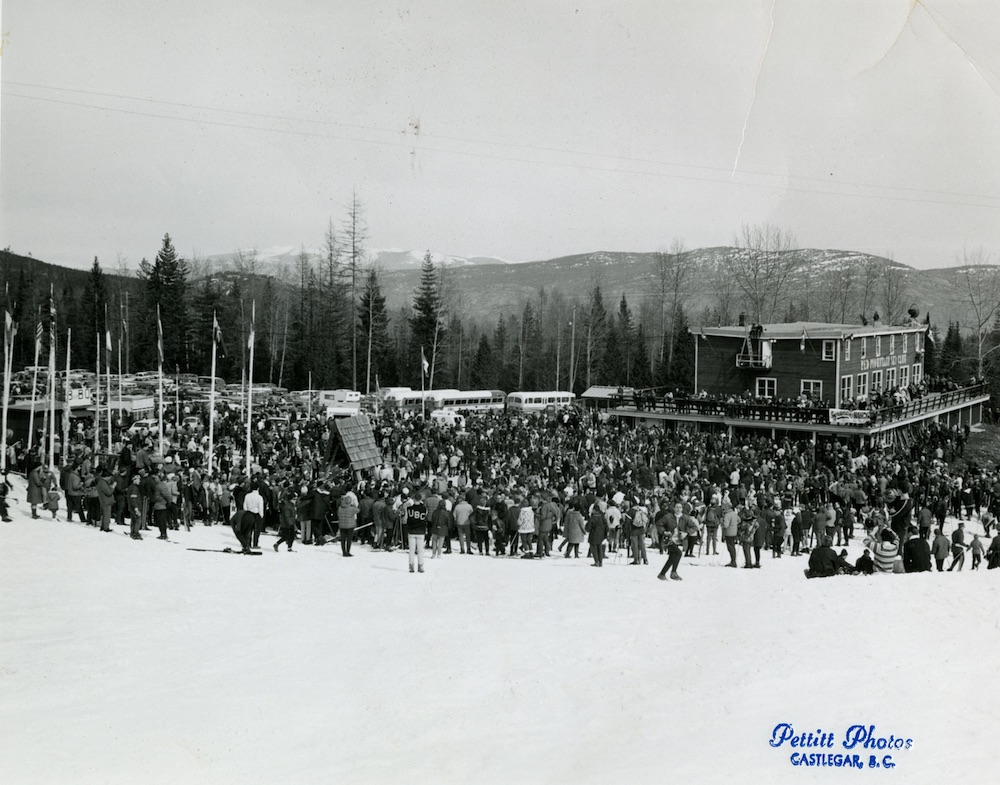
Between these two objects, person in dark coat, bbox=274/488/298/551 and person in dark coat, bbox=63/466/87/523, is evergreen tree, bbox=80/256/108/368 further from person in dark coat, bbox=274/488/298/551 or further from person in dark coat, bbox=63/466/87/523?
person in dark coat, bbox=274/488/298/551

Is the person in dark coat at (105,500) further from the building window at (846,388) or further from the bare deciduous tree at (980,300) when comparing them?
the bare deciduous tree at (980,300)

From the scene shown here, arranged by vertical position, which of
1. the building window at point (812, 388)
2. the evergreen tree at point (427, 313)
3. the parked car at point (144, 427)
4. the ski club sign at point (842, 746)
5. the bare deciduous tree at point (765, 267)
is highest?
the bare deciduous tree at point (765, 267)

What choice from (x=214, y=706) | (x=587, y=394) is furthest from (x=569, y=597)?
(x=587, y=394)

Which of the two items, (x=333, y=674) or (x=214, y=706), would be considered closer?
(x=214, y=706)

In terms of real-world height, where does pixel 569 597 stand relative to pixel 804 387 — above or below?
below

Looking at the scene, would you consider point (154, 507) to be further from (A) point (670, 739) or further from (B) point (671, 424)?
(B) point (671, 424)

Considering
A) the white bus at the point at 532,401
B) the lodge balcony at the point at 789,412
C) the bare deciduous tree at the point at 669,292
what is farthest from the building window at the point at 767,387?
the bare deciduous tree at the point at 669,292
